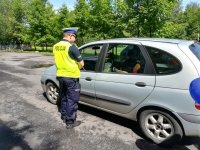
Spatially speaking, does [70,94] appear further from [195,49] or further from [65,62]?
[195,49]

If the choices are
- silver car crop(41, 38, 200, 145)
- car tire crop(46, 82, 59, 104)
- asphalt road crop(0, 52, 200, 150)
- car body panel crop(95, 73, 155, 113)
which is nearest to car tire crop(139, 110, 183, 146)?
silver car crop(41, 38, 200, 145)

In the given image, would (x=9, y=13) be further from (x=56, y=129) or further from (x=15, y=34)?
(x=56, y=129)

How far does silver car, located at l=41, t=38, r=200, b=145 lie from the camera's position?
13.2ft

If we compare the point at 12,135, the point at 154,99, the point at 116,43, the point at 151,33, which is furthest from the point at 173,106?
the point at 151,33

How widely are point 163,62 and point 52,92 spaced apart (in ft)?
11.2

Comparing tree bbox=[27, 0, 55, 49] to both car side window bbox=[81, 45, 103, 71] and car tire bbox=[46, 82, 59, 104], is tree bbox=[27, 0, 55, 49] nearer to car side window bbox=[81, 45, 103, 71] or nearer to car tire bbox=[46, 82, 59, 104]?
car tire bbox=[46, 82, 59, 104]

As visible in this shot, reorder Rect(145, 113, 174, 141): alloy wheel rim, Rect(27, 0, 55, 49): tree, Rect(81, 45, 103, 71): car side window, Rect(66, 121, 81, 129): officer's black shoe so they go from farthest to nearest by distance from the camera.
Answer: Rect(27, 0, 55, 49): tree
Rect(81, 45, 103, 71): car side window
Rect(66, 121, 81, 129): officer's black shoe
Rect(145, 113, 174, 141): alloy wheel rim

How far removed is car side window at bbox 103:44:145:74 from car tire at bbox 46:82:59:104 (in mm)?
1978

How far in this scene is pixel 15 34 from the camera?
51.2m

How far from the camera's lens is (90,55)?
Result: 5637mm

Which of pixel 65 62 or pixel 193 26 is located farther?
pixel 193 26

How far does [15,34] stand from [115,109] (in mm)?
49622

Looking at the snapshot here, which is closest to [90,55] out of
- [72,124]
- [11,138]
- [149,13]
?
[72,124]

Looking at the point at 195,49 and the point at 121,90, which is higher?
the point at 195,49
